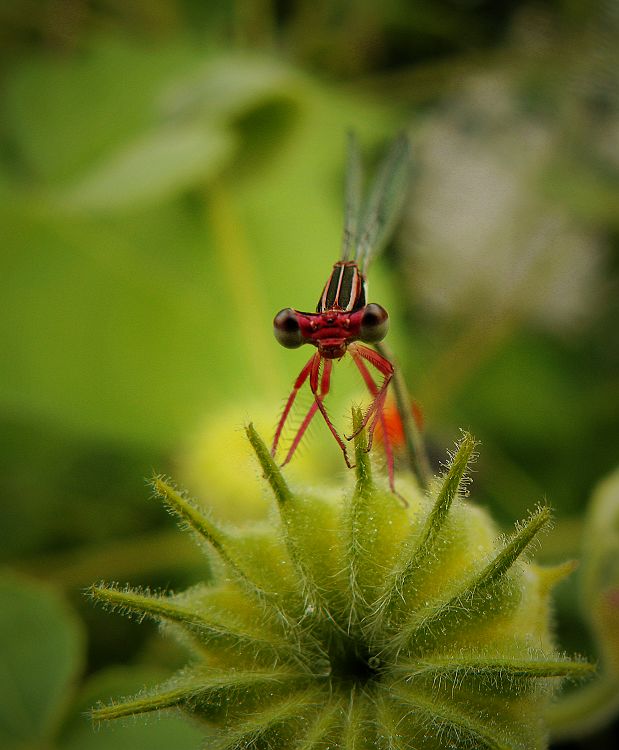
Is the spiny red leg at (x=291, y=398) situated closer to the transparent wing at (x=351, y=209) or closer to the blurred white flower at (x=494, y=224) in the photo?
the transparent wing at (x=351, y=209)

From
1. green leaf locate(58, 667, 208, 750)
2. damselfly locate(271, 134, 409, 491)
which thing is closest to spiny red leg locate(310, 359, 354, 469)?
damselfly locate(271, 134, 409, 491)

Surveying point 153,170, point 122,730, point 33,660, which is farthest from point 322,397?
point 153,170

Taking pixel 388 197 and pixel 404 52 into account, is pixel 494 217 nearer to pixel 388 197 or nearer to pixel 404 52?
pixel 404 52

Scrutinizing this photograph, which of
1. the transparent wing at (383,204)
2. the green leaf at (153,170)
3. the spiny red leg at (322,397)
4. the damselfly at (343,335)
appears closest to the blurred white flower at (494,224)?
the green leaf at (153,170)

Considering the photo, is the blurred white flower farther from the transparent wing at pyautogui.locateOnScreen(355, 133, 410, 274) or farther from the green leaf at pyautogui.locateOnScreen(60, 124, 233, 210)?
the transparent wing at pyautogui.locateOnScreen(355, 133, 410, 274)

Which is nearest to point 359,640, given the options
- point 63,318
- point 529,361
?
point 63,318

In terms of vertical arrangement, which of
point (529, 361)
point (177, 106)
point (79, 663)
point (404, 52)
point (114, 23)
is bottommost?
point (79, 663)
